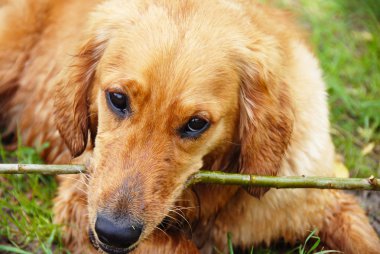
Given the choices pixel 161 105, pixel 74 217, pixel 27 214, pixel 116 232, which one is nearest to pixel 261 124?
pixel 161 105

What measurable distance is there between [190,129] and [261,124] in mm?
431

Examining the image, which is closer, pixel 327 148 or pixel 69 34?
pixel 327 148

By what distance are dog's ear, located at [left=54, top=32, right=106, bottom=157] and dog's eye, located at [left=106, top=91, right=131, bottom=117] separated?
373 millimetres

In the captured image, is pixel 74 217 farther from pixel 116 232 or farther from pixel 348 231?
pixel 348 231

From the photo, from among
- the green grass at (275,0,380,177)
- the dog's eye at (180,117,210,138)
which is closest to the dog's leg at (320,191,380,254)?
the green grass at (275,0,380,177)

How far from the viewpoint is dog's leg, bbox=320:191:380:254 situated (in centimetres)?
367

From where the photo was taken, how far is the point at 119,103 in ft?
9.86

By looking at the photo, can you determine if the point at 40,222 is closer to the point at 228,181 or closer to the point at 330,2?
the point at 228,181

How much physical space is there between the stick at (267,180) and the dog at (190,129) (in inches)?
4.3

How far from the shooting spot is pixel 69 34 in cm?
424

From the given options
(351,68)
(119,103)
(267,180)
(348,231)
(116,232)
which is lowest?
(348,231)

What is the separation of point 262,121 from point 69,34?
1741 mm

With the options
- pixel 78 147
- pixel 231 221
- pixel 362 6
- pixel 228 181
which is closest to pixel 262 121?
pixel 228 181

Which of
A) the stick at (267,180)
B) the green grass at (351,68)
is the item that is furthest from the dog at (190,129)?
A: the green grass at (351,68)
